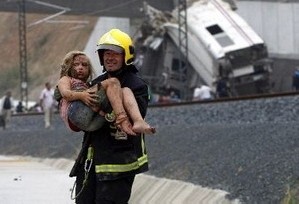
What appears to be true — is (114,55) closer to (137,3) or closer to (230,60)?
(230,60)

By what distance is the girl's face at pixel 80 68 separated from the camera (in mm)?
6391

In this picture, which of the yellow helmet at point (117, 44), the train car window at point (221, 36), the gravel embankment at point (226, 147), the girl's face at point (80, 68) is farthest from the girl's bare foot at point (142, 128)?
the train car window at point (221, 36)

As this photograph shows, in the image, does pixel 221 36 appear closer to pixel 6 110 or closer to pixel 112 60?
pixel 6 110

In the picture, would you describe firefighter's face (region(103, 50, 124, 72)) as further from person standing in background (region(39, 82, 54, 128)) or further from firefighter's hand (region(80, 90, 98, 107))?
person standing in background (region(39, 82, 54, 128))

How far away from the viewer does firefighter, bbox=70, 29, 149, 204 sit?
5932mm

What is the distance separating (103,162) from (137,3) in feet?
155

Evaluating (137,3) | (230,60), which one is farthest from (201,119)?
(137,3)

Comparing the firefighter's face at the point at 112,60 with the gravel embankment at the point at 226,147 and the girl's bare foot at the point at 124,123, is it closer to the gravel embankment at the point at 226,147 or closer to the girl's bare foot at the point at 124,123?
the girl's bare foot at the point at 124,123

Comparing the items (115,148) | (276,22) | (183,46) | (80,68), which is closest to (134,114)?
(115,148)

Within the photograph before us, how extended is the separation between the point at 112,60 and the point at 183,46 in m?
39.1

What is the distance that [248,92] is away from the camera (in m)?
44.9

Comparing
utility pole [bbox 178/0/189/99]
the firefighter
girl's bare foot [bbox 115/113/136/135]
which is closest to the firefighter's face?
the firefighter

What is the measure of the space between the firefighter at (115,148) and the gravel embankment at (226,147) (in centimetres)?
452

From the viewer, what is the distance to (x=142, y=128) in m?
5.58
